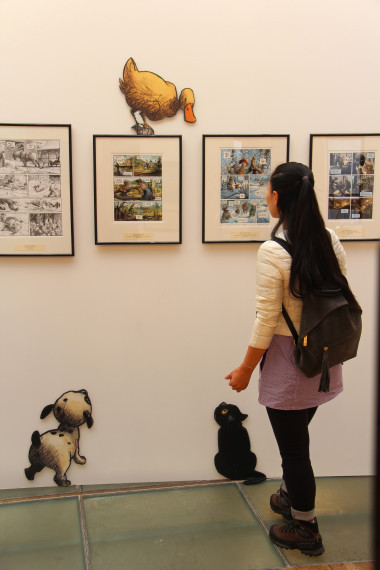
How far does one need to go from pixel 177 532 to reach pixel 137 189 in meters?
1.58

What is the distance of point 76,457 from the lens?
8.34 ft

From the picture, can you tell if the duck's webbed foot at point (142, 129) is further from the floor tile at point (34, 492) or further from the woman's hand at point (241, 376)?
the floor tile at point (34, 492)

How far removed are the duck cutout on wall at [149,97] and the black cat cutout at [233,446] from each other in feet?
4.83

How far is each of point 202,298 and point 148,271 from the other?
0.31 meters

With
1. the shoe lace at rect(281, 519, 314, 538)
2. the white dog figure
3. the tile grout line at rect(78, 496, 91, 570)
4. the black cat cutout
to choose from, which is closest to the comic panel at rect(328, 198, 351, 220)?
the black cat cutout

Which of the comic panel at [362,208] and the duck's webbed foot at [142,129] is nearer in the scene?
the duck's webbed foot at [142,129]

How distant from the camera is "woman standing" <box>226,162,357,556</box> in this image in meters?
1.80

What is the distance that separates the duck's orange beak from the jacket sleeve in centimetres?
92

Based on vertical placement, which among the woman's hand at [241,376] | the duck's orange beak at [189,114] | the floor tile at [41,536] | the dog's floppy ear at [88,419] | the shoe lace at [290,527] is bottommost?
the floor tile at [41,536]

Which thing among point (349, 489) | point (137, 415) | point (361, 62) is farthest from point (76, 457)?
point (361, 62)

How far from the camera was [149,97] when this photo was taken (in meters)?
2.41

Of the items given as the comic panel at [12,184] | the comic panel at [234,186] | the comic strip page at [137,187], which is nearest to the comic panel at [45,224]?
the comic panel at [12,184]

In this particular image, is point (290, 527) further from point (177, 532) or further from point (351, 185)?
point (351, 185)

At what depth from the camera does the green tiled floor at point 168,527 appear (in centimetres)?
198
